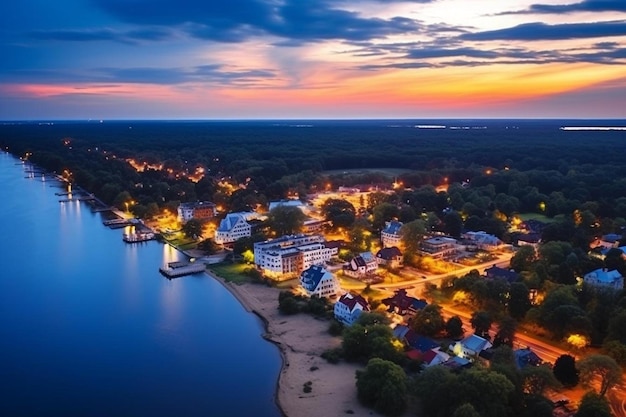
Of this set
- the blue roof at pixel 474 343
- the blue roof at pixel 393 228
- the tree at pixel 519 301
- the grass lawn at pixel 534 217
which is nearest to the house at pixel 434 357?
the blue roof at pixel 474 343

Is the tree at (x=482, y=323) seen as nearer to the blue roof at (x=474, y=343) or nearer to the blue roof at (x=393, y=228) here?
the blue roof at (x=474, y=343)

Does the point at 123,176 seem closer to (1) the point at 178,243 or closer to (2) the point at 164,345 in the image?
(1) the point at 178,243

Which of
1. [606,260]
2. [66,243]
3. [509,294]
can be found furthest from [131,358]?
[606,260]

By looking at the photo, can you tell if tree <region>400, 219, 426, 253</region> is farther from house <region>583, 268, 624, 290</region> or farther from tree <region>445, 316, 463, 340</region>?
tree <region>445, 316, 463, 340</region>

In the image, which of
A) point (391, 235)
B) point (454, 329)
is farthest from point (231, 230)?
point (454, 329)

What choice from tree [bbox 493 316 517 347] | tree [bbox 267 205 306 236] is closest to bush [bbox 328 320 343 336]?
tree [bbox 493 316 517 347]

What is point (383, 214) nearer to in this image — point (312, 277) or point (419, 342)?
point (312, 277)

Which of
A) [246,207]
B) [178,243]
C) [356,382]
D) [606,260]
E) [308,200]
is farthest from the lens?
[308,200]
